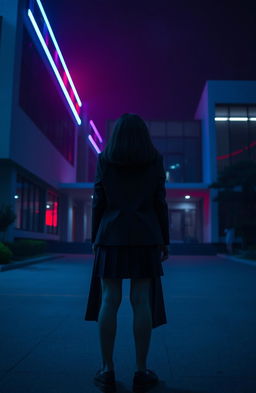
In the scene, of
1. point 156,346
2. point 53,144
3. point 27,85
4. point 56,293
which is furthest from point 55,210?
point 156,346

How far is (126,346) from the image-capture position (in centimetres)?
336

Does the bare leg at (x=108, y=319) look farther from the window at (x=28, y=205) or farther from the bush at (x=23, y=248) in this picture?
the window at (x=28, y=205)

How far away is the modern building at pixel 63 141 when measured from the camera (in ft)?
55.0

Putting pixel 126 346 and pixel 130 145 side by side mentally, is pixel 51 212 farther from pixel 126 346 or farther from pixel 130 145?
pixel 130 145

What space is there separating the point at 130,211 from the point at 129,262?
33 cm

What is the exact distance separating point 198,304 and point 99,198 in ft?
12.4

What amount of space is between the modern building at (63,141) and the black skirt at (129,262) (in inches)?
572

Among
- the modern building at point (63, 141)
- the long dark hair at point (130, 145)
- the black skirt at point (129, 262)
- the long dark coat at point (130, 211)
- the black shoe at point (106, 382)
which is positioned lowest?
the black shoe at point (106, 382)

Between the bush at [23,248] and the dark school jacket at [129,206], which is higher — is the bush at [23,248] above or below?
below

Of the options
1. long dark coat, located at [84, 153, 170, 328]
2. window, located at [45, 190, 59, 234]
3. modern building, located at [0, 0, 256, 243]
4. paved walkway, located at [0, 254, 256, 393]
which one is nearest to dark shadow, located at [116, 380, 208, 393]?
paved walkway, located at [0, 254, 256, 393]

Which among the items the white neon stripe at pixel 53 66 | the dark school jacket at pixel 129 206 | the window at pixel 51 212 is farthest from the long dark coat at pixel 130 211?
the window at pixel 51 212

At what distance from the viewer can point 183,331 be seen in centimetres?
394

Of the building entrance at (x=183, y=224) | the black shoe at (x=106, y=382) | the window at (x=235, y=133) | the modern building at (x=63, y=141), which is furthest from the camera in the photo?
the building entrance at (x=183, y=224)

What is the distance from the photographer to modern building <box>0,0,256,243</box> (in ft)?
55.0
